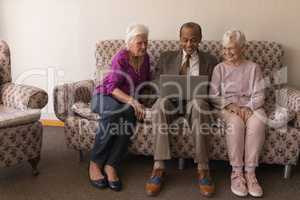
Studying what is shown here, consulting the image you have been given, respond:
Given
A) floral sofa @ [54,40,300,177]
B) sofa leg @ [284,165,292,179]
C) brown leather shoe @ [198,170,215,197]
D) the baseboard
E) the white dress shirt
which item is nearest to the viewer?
brown leather shoe @ [198,170,215,197]

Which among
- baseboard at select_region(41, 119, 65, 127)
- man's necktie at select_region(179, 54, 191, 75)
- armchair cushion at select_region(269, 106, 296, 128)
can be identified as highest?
man's necktie at select_region(179, 54, 191, 75)

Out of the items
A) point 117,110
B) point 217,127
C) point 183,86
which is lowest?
point 217,127

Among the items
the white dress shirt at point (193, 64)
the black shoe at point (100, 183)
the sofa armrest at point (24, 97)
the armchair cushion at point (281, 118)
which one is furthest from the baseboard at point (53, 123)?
the armchair cushion at point (281, 118)

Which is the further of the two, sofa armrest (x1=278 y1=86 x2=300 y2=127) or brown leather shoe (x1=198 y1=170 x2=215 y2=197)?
sofa armrest (x1=278 y1=86 x2=300 y2=127)

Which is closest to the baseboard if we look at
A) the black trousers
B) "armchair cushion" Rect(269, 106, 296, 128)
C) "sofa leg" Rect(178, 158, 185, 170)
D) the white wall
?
the white wall

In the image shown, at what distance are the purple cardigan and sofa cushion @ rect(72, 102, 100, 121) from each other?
0.15m

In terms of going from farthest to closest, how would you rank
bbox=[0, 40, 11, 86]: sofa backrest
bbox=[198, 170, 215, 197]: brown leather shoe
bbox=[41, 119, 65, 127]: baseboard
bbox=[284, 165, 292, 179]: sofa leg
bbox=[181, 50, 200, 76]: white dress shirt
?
bbox=[41, 119, 65, 127]: baseboard, bbox=[0, 40, 11, 86]: sofa backrest, bbox=[181, 50, 200, 76]: white dress shirt, bbox=[284, 165, 292, 179]: sofa leg, bbox=[198, 170, 215, 197]: brown leather shoe

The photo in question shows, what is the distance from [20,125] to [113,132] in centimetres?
61

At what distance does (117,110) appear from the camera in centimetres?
233

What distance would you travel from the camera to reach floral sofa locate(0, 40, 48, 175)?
224cm

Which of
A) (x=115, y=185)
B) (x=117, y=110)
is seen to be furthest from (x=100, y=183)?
(x=117, y=110)

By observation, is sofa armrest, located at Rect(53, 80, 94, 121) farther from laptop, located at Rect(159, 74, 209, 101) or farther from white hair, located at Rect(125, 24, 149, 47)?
laptop, located at Rect(159, 74, 209, 101)

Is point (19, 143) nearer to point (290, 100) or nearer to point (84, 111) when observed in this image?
point (84, 111)

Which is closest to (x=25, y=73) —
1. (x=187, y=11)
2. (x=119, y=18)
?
(x=119, y=18)
